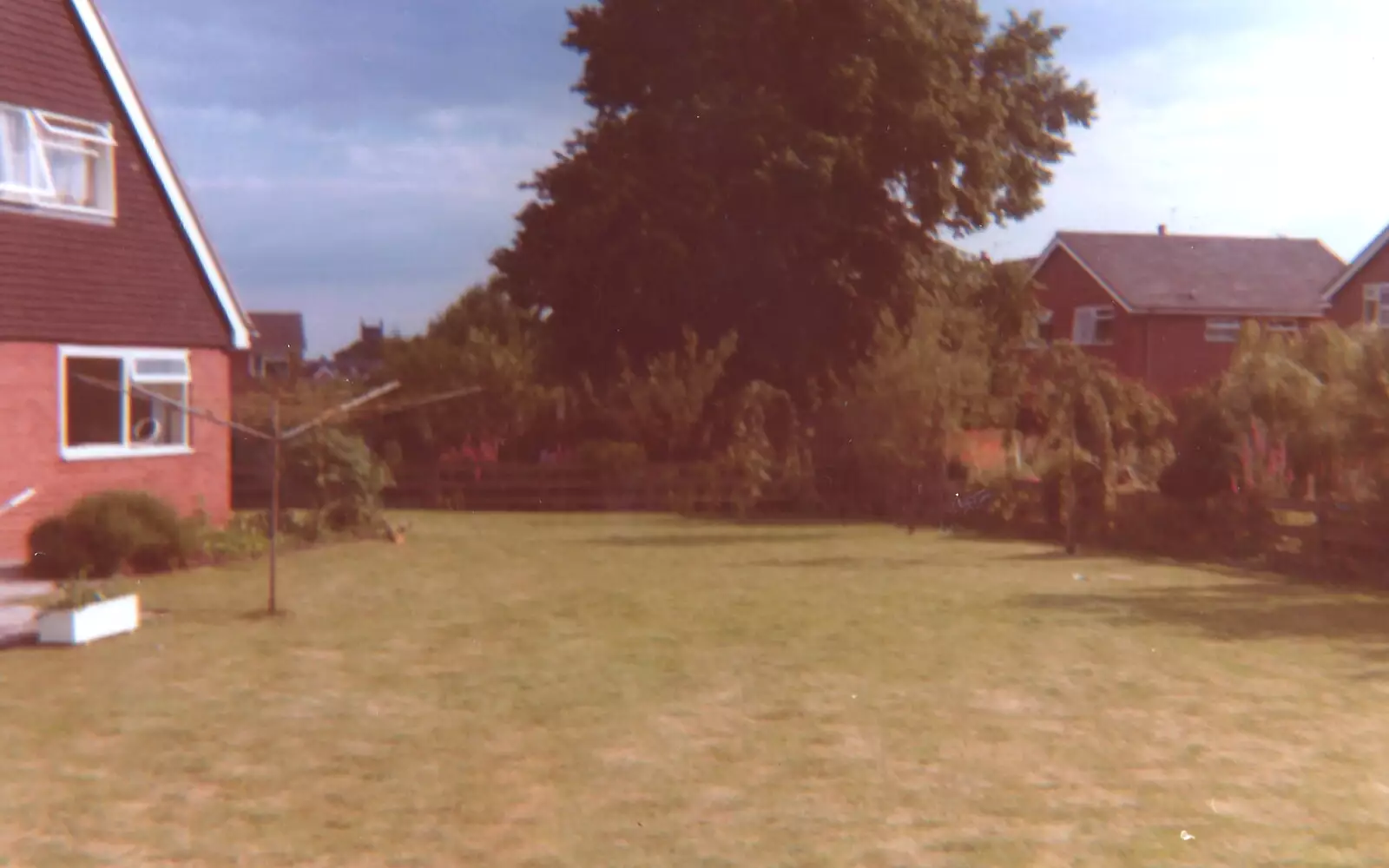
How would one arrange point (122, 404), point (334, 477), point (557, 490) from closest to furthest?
point (122, 404) → point (334, 477) → point (557, 490)

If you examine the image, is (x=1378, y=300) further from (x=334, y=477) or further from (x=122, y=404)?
(x=122, y=404)

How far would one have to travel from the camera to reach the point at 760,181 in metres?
30.5

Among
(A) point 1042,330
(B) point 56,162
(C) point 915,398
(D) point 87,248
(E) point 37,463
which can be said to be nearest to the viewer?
(E) point 37,463

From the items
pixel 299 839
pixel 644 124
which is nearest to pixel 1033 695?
pixel 299 839

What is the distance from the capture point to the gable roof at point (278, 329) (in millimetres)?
86000

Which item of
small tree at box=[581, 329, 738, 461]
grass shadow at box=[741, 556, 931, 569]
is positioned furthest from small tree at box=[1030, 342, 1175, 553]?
small tree at box=[581, 329, 738, 461]

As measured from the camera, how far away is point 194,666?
10891 millimetres

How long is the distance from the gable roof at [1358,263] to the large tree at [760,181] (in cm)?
1524

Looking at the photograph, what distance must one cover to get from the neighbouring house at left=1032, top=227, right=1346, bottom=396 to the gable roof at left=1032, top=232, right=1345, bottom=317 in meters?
0.04

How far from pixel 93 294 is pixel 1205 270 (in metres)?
44.0

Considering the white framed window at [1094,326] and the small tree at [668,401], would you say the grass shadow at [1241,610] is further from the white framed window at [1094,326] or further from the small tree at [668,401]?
the white framed window at [1094,326]

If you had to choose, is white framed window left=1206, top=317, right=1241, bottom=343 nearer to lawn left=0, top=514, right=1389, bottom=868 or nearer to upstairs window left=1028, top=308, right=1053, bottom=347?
upstairs window left=1028, top=308, right=1053, bottom=347

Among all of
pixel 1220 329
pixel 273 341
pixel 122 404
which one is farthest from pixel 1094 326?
pixel 273 341

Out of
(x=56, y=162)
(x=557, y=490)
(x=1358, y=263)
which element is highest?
(x=1358, y=263)
